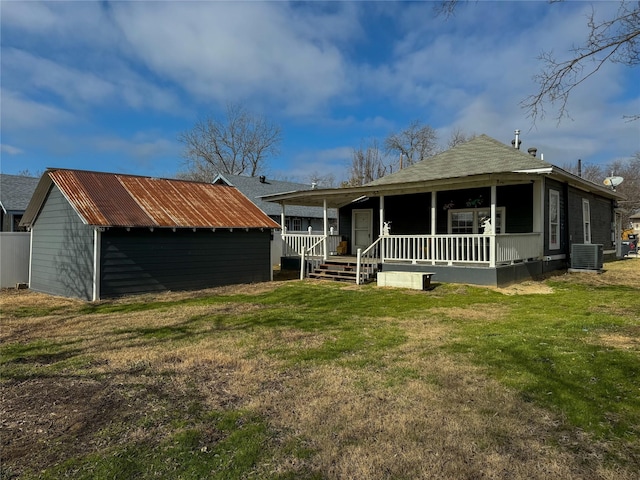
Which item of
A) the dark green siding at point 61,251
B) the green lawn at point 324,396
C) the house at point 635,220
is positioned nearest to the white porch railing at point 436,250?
the green lawn at point 324,396

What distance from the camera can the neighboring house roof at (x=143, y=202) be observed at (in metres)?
10.9

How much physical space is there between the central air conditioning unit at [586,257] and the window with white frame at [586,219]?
312cm

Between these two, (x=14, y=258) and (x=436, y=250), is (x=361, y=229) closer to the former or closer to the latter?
(x=436, y=250)

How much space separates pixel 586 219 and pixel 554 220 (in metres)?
4.15

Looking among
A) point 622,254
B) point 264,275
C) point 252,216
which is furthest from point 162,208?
point 622,254

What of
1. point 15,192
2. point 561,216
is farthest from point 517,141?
point 15,192

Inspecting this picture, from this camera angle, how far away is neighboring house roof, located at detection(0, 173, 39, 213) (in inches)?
779

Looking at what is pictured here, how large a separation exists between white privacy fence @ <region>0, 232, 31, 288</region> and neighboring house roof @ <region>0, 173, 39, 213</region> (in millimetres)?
7184

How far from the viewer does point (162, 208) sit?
12.3 meters

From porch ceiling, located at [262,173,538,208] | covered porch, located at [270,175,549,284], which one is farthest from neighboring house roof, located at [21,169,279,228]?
covered porch, located at [270,175,549,284]

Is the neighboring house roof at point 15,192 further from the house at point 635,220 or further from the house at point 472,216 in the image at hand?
the house at point 635,220

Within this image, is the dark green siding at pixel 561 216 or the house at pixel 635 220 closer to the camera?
the dark green siding at pixel 561 216

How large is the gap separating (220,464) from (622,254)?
82.3 ft

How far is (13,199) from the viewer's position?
66.6 ft
